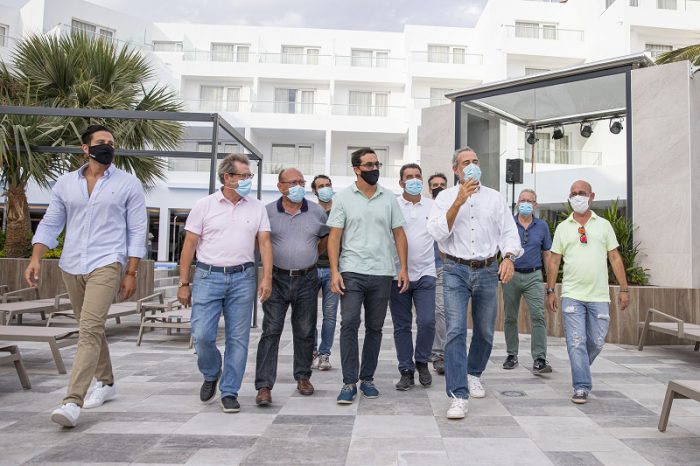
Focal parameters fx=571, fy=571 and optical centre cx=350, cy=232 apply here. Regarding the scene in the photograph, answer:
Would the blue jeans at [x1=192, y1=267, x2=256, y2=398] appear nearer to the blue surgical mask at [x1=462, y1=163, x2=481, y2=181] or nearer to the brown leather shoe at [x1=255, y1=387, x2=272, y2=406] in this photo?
the brown leather shoe at [x1=255, y1=387, x2=272, y2=406]

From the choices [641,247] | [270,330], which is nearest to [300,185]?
[270,330]

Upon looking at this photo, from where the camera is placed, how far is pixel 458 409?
3.88 m

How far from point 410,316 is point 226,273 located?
1629mm

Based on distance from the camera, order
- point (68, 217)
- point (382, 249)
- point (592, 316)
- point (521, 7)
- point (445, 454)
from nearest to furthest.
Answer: point (445, 454) → point (68, 217) → point (382, 249) → point (592, 316) → point (521, 7)

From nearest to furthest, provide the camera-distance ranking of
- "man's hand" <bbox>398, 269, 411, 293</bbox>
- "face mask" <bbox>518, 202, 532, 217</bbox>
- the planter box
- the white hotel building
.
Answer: "man's hand" <bbox>398, 269, 411, 293</bbox> < "face mask" <bbox>518, 202, 532, 217</bbox> < the planter box < the white hotel building

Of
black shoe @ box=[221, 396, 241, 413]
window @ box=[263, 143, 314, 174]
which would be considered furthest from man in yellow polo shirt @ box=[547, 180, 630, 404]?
window @ box=[263, 143, 314, 174]

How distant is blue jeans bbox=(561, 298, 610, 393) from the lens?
456 cm

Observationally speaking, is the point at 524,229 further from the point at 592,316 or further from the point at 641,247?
the point at 641,247

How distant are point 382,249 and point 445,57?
25.8 meters

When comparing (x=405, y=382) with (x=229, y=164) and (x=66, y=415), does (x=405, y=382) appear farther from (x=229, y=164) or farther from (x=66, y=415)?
(x=66, y=415)

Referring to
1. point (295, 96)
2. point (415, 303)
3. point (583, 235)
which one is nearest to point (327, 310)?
point (415, 303)

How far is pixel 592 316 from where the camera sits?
468 centimetres

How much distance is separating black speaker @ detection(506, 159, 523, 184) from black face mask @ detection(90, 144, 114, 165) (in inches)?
361

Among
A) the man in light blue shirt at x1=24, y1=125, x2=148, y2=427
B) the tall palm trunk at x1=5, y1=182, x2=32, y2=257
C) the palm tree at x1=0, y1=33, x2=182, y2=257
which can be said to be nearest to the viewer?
the man in light blue shirt at x1=24, y1=125, x2=148, y2=427
